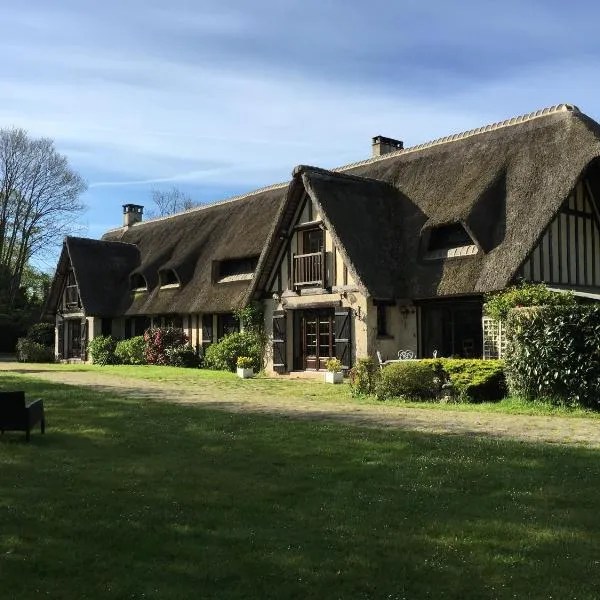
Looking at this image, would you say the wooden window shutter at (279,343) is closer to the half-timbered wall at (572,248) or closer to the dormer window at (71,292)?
the half-timbered wall at (572,248)

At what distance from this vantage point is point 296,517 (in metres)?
5.23

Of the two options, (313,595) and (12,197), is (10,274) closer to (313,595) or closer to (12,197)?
(12,197)

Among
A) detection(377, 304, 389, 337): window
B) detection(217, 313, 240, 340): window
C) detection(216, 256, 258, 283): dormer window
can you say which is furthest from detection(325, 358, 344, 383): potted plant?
detection(217, 313, 240, 340): window

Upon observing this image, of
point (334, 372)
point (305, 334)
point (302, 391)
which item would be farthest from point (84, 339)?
point (302, 391)

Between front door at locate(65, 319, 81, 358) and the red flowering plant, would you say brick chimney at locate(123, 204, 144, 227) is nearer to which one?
front door at locate(65, 319, 81, 358)

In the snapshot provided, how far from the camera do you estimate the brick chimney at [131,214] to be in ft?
124

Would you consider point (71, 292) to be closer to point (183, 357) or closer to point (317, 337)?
point (183, 357)

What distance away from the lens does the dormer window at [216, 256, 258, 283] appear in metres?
24.2

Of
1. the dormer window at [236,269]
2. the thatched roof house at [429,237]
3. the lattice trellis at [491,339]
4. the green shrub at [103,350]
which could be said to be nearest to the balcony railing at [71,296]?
the green shrub at [103,350]

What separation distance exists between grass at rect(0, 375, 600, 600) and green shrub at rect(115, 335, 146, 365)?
19047 millimetres

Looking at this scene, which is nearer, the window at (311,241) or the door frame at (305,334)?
the door frame at (305,334)

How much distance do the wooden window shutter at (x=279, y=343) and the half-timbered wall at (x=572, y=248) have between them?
25.3 feet

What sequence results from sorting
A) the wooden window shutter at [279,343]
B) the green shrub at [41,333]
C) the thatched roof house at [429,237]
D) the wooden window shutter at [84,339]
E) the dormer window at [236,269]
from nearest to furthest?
the thatched roof house at [429,237]
the wooden window shutter at [279,343]
the dormer window at [236,269]
the wooden window shutter at [84,339]
the green shrub at [41,333]

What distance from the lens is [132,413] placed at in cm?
1098
